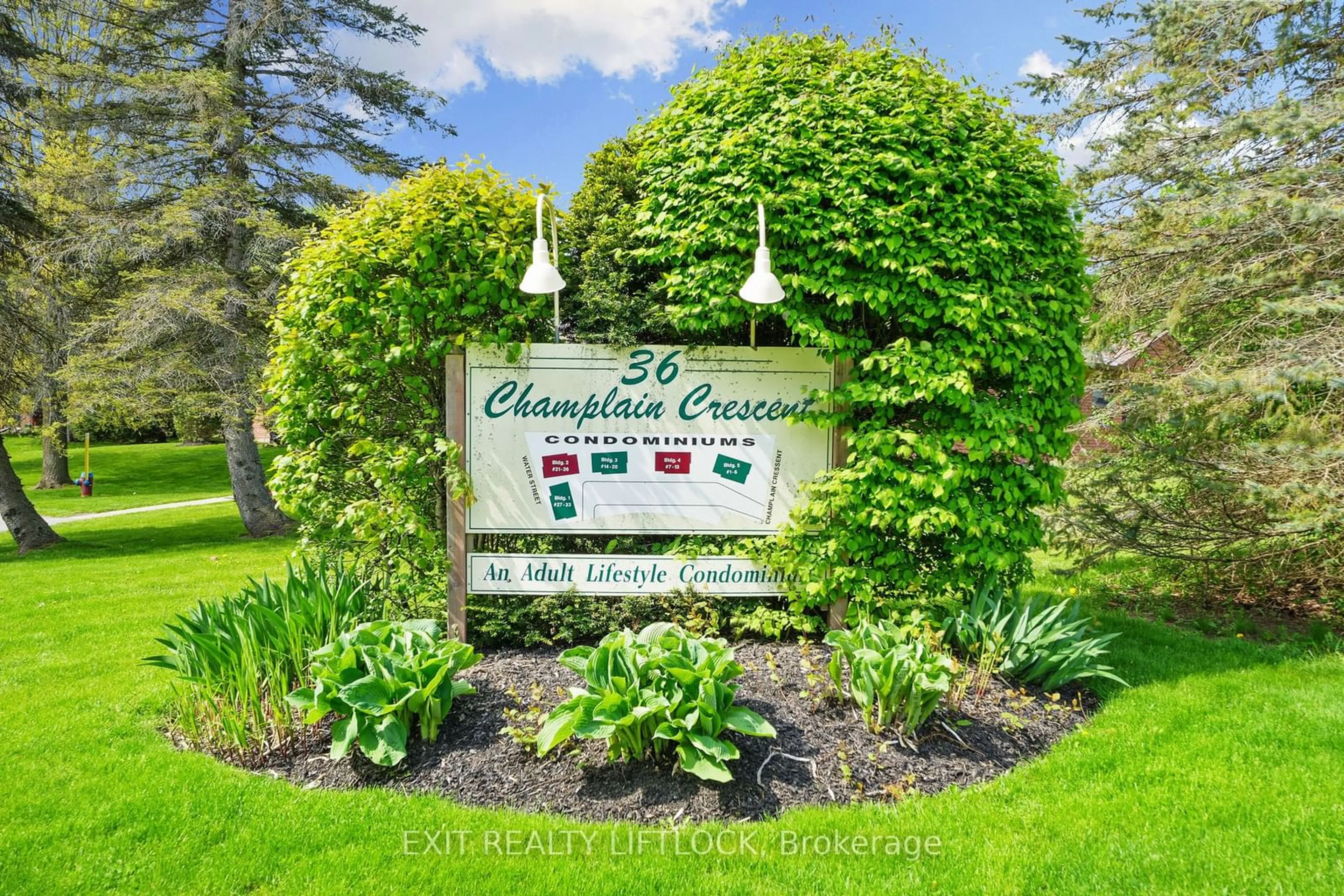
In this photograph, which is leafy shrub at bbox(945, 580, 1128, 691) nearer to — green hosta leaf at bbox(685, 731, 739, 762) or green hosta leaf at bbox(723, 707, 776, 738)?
green hosta leaf at bbox(723, 707, 776, 738)

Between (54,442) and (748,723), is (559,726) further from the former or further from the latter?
(54,442)

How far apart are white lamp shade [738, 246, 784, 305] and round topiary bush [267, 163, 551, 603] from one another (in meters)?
1.59

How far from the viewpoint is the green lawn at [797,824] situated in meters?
2.75

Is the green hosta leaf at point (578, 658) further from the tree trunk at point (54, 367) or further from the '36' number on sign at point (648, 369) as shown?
the tree trunk at point (54, 367)

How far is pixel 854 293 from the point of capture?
421 cm

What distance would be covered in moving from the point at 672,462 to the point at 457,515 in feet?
4.78

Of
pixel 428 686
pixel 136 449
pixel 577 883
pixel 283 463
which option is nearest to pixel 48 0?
pixel 283 463

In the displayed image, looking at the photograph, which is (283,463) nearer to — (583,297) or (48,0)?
(583,297)

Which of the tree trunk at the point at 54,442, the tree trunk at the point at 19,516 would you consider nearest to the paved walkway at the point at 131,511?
the tree trunk at the point at 54,442

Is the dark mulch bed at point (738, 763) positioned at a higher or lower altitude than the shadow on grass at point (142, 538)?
higher

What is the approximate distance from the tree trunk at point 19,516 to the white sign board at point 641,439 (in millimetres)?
12190

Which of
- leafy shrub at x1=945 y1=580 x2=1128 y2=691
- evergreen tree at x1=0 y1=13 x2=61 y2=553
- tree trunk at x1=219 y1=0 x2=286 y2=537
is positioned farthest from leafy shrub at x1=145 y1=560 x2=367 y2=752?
evergreen tree at x1=0 y1=13 x2=61 y2=553

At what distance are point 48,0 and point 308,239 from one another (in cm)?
1357

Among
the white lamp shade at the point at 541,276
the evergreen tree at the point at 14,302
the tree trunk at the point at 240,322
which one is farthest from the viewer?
the tree trunk at the point at 240,322
